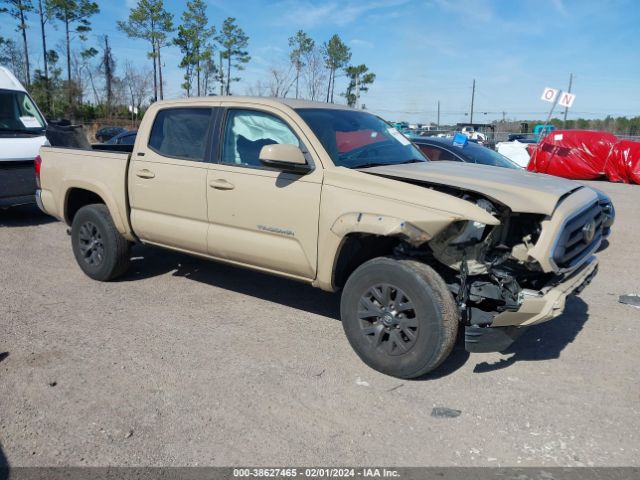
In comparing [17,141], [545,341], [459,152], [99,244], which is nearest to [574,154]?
[459,152]

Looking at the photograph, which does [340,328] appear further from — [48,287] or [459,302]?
[48,287]

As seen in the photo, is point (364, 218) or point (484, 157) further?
point (484, 157)

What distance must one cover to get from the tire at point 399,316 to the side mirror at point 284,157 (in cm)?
93

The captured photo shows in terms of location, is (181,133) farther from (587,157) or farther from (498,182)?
(587,157)

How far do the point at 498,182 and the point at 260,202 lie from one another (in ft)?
6.07

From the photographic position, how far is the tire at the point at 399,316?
358cm

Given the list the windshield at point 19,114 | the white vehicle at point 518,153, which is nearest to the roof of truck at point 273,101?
the windshield at point 19,114

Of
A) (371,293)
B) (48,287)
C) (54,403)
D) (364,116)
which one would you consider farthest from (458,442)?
(48,287)

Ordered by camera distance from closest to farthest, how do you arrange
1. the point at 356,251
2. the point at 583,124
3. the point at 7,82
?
the point at 356,251
the point at 7,82
the point at 583,124

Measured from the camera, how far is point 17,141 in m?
8.83

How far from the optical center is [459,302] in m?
3.67

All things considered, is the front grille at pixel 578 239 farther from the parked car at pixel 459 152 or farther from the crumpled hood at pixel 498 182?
the parked car at pixel 459 152

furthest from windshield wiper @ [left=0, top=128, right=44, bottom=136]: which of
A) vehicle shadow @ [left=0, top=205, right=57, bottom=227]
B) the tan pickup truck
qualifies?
the tan pickup truck

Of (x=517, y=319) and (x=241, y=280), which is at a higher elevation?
(x=517, y=319)
